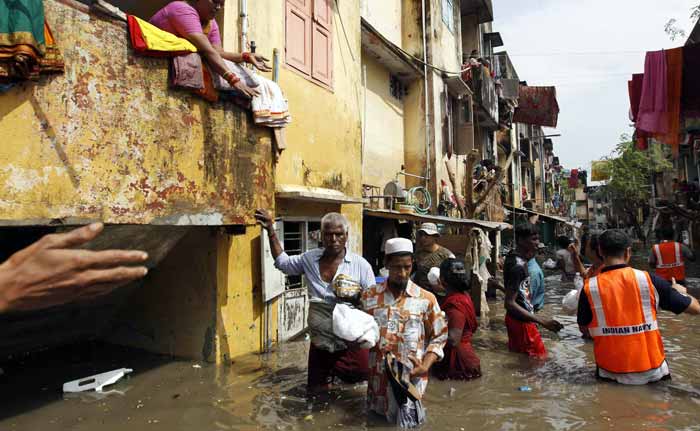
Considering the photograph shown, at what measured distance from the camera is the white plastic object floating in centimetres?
470

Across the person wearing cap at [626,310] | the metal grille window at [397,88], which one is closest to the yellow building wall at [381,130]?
the metal grille window at [397,88]

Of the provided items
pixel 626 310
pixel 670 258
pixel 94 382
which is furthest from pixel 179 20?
pixel 670 258

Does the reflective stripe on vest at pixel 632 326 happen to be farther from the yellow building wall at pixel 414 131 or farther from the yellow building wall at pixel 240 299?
the yellow building wall at pixel 414 131

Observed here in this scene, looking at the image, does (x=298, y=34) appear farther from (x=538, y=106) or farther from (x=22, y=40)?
(x=538, y=106)

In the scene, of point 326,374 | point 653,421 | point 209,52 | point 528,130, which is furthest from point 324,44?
point 528,130

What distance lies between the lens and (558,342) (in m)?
7.10

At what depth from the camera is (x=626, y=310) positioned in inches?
152

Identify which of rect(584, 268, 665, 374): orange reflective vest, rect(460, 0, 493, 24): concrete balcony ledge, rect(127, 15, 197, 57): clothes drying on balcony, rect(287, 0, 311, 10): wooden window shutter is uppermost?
rect(460, 0, 493, 24): concrete balcony ledge

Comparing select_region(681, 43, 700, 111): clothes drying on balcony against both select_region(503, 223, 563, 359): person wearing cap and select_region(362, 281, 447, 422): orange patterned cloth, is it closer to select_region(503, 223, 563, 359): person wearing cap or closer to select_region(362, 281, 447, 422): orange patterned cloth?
select_region(503, 223, 563, 359): person wearing cap

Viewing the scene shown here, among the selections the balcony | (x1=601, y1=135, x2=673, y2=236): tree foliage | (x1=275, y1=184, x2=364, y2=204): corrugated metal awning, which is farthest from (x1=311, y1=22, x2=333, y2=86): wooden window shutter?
(x1=601, y1=135, x2=673, y2=236): tree foliage

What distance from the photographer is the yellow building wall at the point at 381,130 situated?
11828mm

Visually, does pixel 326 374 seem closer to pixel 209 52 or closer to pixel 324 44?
pixel 209 52

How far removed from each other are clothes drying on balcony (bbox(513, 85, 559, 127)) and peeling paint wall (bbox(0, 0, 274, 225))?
827 inches

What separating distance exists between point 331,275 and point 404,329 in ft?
3.45
